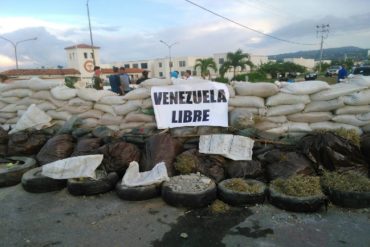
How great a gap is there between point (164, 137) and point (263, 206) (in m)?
1.65

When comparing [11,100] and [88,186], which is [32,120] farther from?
[88,186]

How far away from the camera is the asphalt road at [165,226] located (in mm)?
2756

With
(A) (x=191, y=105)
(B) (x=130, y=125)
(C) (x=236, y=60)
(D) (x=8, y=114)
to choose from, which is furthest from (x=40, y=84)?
(C) (x=236, y=60)

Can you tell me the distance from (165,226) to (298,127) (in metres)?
2.50

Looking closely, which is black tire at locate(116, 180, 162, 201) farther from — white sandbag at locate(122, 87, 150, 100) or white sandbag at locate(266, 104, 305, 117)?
white sandbag at locate(266, 104, 305, 117)

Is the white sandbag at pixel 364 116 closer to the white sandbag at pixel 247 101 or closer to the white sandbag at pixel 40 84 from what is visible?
the white sandbag at pixel 247 101

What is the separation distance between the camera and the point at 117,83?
6684mm

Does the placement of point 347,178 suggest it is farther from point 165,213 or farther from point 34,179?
point 34,179

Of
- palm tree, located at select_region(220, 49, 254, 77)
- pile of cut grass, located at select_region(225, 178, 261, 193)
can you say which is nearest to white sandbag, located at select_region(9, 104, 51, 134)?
pile of cut grass, located at select_region(225, 178, 261, 193)

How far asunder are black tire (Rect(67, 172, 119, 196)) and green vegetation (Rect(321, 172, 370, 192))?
106 inches

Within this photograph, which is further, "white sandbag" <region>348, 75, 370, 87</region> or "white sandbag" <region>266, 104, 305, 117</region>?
"white sandbag" <region>266, 104, 305, 117</region>

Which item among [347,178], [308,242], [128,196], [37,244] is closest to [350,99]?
[347,178]

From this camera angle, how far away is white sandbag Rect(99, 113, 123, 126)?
195 inches

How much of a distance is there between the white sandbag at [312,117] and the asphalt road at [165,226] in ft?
4.94
